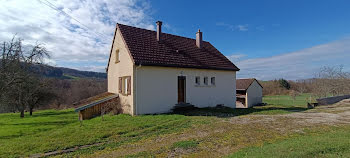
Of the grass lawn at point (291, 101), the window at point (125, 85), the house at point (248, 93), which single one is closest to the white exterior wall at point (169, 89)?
the window at point (125, 85)

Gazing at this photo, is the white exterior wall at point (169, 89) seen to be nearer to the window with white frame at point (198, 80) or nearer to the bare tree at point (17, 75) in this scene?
the window with white frame at point (198, 80)

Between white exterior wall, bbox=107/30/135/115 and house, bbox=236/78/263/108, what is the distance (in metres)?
18.2

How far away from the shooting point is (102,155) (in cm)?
475

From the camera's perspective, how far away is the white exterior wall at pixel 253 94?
2450cm

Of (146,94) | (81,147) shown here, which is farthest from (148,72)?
(81,147)

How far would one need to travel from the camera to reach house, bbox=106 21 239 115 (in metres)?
11.2

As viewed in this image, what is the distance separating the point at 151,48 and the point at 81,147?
855 centimetres

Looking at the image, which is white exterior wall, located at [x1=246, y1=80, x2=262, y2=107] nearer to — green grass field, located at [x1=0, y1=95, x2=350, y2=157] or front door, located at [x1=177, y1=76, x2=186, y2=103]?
front door, located at [x1=177, y1=76, x2=186, y2=103]

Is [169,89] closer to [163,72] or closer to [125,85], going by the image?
[163,72]

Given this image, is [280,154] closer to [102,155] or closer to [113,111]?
[102,155]

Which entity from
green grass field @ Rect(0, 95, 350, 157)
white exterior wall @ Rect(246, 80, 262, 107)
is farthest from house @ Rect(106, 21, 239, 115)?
white exterior wall @ Rect(246, 80, 262, 107)

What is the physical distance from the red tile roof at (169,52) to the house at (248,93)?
10.0m

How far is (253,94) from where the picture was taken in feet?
82.8

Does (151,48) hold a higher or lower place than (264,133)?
higher
